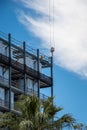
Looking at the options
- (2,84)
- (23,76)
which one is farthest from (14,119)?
(23,76)

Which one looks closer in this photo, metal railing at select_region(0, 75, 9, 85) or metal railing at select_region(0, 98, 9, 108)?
metal railing at select_region(0, 98, 9, 108)

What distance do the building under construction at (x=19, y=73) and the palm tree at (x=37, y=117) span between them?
2173 inches

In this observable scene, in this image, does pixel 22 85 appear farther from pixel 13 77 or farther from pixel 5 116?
pixel 5 116

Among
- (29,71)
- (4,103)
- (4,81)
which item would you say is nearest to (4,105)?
(4,103)

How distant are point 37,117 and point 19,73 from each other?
6496cm

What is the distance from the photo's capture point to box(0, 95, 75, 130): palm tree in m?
56.8

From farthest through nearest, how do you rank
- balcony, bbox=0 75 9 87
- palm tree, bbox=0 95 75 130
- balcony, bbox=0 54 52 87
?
balcony, bbox=0 54 52 87 < balcony, bbox=0 75 9 87 < palm tree, bbox=0 95 75 130

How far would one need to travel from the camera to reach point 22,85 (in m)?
122

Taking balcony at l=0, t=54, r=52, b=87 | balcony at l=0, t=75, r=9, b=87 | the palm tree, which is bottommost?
the palm tree

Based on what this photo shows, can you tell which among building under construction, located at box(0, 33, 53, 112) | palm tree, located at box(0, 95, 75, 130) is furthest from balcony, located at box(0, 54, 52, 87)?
palm tree, located at box(0, 95, 75, 130)

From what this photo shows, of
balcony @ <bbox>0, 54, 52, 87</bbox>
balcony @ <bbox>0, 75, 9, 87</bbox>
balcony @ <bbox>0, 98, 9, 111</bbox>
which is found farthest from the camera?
balcony @ <bbox>0, 54, 52, 87</bbox>

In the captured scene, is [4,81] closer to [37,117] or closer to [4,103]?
[4,103]

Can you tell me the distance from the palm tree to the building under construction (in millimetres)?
55195

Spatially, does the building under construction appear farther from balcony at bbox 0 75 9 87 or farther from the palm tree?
the palm tree
